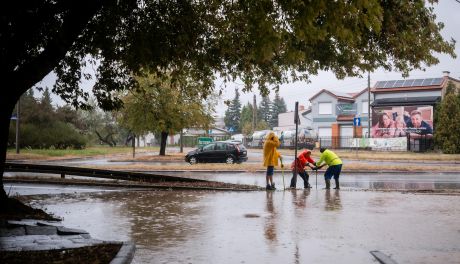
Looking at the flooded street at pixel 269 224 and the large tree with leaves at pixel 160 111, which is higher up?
the large tree with leaves at pixel 160 111

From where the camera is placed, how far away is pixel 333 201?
39.7ft

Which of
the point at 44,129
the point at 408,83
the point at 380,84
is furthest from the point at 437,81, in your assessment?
the point at 44,129

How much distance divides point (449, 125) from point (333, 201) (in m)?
31.5

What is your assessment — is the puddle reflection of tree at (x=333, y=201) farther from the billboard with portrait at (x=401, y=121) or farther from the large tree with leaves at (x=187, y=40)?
the billboard with portrait at (x=401, y=121)

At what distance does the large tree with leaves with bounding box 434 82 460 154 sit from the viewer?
38.8 m

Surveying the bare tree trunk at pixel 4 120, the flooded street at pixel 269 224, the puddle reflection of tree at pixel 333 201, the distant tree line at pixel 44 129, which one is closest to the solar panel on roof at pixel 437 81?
the distant tree line at pixel 44 129

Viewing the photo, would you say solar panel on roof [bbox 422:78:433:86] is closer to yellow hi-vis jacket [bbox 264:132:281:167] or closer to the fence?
the fence

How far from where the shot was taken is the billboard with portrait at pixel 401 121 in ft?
146

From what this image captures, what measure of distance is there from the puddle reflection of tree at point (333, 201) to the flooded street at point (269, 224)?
0.08ft

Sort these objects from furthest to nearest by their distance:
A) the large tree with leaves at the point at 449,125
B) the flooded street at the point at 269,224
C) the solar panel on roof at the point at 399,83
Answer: the solar panel on roof at the point at 399,83, the large tree with leaves at the point at 449,125, the flooded street at the point at 269,224

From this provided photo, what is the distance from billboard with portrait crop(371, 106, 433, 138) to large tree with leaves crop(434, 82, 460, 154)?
8.72 feet

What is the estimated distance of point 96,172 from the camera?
17.2 metres

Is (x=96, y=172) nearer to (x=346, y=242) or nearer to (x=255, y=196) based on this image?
(x=255, y=196)

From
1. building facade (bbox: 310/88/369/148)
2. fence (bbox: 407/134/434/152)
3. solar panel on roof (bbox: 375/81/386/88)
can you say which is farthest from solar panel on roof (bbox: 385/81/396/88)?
fence (bbox: 407/134/434/152)
